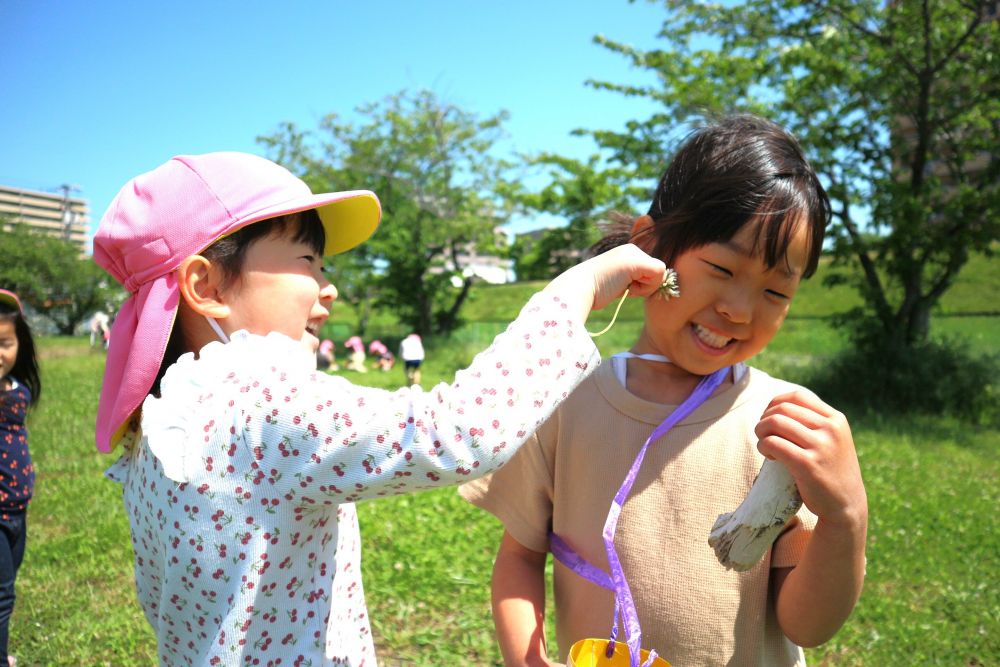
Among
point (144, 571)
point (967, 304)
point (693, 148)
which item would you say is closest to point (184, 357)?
point (144, 571)

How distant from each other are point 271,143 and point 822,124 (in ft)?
65.9

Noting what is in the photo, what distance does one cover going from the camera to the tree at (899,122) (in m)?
8.63

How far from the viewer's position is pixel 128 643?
11.1 ft

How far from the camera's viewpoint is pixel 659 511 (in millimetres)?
1367

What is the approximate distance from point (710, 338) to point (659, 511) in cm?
35

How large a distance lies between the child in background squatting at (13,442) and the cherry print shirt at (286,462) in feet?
6.44

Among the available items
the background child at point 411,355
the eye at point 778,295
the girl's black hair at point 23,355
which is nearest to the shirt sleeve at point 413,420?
the eye at point 778,295

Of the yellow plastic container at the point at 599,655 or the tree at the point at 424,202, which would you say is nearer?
the yellow plastic container at the point at 599,655

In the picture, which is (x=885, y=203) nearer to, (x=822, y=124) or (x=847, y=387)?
(x=822, y=124)

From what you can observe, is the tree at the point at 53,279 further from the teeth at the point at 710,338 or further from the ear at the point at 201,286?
the teeth at the point at 710,338

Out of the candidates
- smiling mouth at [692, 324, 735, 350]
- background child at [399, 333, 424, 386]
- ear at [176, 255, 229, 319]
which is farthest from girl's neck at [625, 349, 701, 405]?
background child at [399, 333, 424, 386]

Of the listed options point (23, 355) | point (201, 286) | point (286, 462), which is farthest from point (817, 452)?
point (23, 355)

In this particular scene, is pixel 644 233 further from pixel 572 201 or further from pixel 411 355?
pixel 572 201

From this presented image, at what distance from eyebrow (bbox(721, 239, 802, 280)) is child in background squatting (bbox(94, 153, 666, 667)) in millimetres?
190
